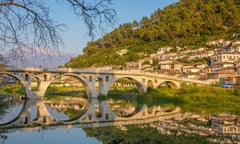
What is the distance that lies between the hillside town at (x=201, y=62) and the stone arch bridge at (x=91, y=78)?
3554 mm

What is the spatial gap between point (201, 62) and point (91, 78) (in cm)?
2237

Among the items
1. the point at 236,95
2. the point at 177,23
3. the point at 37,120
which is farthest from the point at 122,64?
the point at 37,120

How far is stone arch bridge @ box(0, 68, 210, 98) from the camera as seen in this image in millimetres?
32625

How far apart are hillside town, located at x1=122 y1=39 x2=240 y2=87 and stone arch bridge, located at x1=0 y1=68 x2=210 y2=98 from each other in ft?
11.7

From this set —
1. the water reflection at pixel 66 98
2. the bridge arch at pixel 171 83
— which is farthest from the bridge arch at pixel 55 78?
the bridge arch at pixel 171 83

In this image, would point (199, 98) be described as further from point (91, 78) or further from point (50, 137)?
point (50, 137)

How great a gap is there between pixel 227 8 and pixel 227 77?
1254 inches

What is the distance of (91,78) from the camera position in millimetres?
36906

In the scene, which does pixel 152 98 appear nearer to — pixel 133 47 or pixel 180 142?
pixel 180 142

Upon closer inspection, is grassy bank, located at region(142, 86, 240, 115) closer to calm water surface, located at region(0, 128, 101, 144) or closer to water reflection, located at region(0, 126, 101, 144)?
water reflection, located at region(0, 126, 101, 144)

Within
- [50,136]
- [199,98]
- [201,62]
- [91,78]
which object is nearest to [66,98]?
[91,78]

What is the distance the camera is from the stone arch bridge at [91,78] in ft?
107

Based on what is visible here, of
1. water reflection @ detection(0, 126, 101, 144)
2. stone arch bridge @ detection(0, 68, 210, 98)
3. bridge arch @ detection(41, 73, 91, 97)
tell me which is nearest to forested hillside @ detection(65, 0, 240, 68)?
stone arch bridge @ detection(0, 68, 210, 98)

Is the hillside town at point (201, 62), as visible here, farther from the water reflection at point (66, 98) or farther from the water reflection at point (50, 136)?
the water reflection at point (50, 136)
